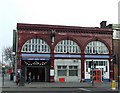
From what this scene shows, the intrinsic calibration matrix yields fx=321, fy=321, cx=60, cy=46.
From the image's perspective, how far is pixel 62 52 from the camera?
5309 cm

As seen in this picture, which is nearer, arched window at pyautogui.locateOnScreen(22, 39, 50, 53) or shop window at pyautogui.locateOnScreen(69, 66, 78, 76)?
arched window at pyautogui.locateOnScreen(22, 39, 50, 53)

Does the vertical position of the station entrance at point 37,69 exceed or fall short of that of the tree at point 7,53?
it falls short

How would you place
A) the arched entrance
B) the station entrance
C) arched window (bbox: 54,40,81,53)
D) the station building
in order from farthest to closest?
arched window (bbox: 54,40,81,53) < the station entrance < the station building < the arched entrance

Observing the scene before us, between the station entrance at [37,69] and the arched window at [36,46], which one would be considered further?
the station entrance at [37,69]

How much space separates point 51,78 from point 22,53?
621 cm

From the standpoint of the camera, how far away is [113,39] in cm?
5631

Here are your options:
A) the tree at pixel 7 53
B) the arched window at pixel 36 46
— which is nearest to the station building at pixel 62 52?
the arched window at pixel 36 46

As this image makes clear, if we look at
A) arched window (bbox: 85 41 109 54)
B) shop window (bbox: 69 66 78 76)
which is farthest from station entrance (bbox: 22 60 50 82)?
arched window (bbox: 85 41 109 54)

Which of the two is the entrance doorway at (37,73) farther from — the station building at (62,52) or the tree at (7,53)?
the tree at (7,53)

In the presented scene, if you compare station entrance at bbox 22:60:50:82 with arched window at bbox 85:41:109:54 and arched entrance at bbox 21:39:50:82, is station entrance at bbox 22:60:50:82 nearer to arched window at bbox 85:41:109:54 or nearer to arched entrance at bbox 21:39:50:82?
arched entrance at bbox 21:39:50:82

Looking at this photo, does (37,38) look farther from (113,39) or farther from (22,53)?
(113,39)

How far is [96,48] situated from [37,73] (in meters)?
11.1

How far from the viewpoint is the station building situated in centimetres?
5147

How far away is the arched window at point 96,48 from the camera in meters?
54.8
